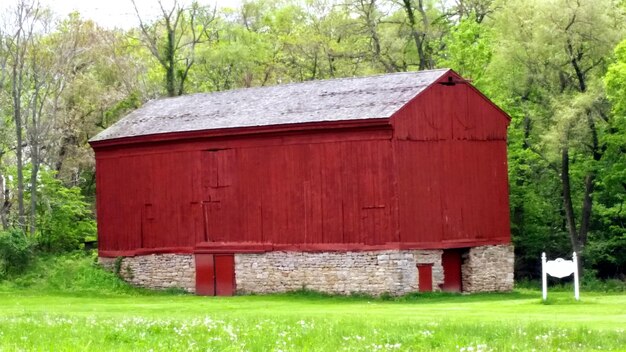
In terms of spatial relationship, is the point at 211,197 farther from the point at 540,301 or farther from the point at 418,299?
the point at 540,301

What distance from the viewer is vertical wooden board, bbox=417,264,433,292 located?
1467 inches

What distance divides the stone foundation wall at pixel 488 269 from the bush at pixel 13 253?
47.8ft

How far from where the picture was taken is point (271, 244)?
128ft

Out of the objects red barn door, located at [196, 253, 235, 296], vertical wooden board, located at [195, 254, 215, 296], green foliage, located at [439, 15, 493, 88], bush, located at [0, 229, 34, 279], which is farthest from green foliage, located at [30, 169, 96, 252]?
green foliage, located at [439, 15, 493, 88]

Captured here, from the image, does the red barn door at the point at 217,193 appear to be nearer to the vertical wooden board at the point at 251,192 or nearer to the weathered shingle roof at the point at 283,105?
the vertical wooden board at the point at 251,192

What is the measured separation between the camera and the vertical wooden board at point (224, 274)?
4003cm

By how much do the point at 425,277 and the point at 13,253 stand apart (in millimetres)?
13846

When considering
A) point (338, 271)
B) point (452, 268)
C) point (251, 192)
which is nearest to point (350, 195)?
point (338, 271)

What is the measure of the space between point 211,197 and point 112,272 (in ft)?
16.8

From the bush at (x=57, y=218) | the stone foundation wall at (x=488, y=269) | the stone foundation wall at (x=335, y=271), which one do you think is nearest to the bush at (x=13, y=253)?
the bush at (x=57, y=218)

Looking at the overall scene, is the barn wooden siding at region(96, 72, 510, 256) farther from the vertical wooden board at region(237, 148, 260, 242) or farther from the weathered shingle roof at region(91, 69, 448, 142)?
the weathered shingle roof at region(91, 69, 448, 142)

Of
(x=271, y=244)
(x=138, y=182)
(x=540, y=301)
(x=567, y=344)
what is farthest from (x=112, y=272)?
(x=567, y=344)

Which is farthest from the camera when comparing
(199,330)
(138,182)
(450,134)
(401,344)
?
(138,182)

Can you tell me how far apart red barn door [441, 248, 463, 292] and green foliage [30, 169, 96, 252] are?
15.9m
